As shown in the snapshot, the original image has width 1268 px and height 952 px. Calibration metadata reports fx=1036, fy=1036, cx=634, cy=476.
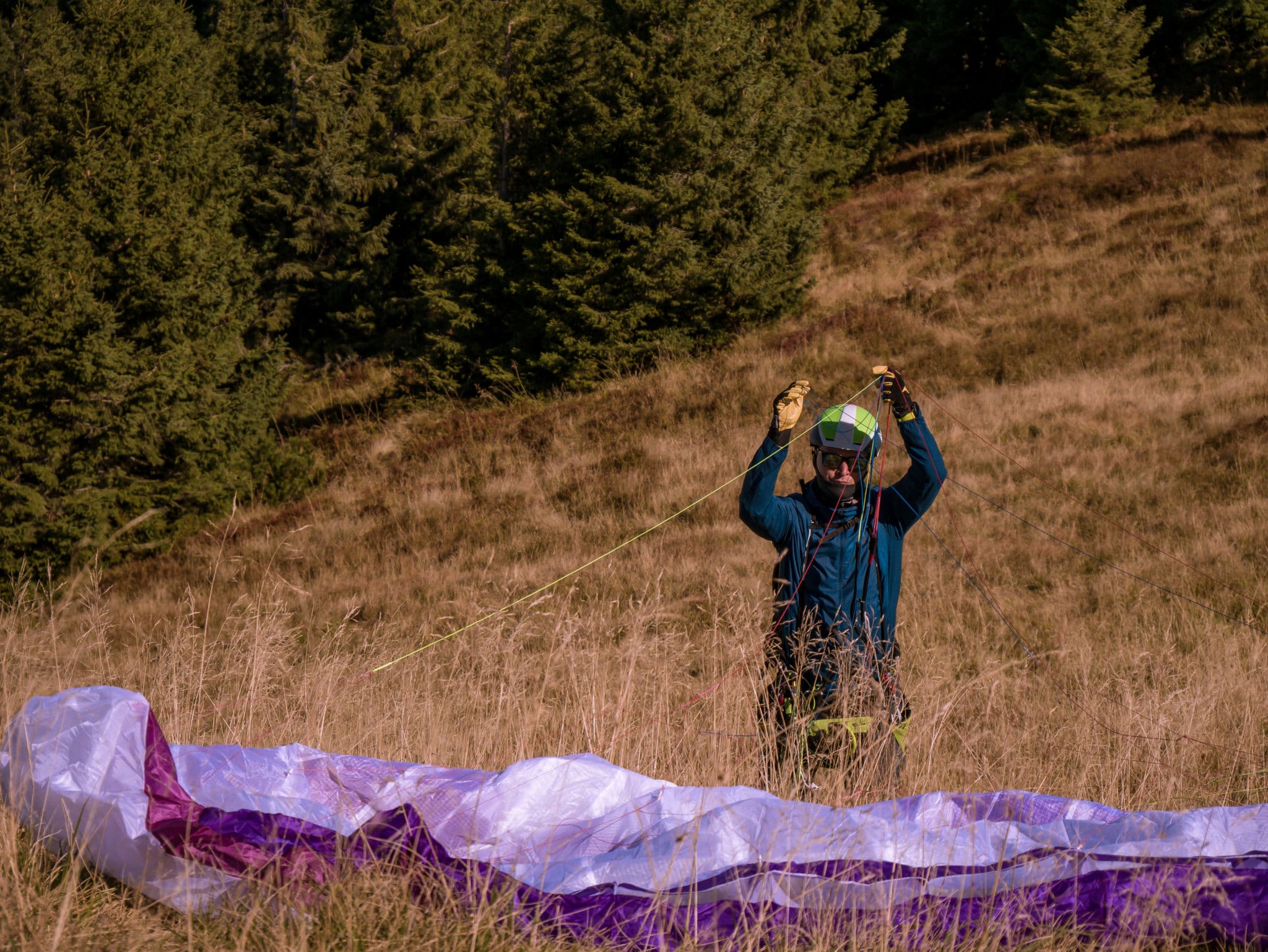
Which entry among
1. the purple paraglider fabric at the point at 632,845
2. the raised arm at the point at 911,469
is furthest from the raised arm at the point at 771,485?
the purple paraglider fabric at the point at 632,845

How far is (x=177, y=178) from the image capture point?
20375 millimetres

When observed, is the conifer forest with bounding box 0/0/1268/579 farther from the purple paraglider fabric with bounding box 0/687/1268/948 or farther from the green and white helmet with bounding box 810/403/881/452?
the green and white helmet with bounding box 810/403/881/452

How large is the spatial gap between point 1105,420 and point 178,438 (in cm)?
1361

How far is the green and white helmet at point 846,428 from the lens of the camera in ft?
11.3

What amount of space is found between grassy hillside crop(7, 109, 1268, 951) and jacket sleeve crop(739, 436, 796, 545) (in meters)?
0.54

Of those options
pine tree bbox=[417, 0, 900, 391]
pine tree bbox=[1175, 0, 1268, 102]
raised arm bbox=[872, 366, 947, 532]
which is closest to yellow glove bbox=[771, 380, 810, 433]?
raised arm bbox=[872, 366, 947, 532]

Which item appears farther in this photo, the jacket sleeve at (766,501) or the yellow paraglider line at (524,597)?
the yellow paraglider line at (524,597)

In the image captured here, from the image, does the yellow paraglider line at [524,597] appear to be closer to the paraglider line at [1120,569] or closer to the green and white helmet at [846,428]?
the green and white helmet at [846,428]

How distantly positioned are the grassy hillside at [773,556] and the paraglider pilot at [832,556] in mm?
235

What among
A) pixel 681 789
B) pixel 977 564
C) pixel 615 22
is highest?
pixel 615 22

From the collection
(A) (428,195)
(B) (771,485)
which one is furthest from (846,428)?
(A) (428,195)

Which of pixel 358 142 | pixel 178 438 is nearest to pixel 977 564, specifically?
pixel 178 438

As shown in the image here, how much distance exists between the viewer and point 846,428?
345 cm

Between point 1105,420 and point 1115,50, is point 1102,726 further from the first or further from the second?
point 1115,50
